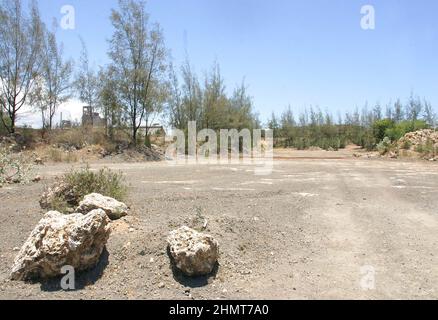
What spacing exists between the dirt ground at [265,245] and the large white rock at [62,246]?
132mm

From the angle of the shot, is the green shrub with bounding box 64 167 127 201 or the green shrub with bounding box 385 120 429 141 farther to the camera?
the green shrub with bounding box 385 120 429 141

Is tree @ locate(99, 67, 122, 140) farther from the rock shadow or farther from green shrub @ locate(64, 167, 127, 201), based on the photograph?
the rock shadow

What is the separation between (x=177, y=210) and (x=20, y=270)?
2597 millimetres

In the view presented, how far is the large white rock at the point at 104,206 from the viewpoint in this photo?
5.68 metres

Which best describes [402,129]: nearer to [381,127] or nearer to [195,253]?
[381,127]

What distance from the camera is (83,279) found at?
455 centimetres

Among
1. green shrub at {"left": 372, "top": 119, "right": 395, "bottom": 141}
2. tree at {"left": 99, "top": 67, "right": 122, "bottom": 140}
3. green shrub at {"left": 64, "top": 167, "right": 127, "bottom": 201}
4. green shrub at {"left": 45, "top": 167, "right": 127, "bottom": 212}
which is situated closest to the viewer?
green shrub at {"left": 45, "top": 167, "right": 127, "bottom": 212}

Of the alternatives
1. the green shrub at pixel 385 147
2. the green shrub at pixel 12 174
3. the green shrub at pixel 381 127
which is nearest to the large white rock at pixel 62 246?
the green shrub at pixel 12 174

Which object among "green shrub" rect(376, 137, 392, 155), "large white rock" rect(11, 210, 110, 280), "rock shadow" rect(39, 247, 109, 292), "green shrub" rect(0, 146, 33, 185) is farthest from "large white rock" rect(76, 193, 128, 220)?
"green shrub" rect(376, 137, 392, 155)

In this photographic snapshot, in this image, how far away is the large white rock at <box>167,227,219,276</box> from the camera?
4.54m

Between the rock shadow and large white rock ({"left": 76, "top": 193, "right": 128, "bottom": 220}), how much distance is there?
102 cm

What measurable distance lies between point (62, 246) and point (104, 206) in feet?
4.31

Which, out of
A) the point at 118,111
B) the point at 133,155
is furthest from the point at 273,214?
the point at 118,111

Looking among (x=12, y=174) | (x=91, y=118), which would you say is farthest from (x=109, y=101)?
(x=12, y=174)
